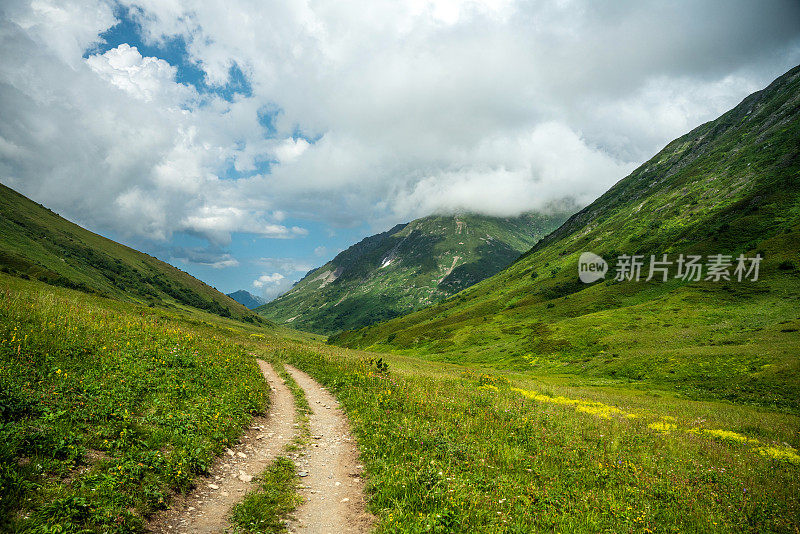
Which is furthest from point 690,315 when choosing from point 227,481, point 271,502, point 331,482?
point 227,481

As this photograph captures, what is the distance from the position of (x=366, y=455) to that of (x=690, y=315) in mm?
96732

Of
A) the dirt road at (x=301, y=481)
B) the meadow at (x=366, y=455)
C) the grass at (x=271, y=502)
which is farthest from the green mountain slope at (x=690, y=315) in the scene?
the grass at (x=271, y=502)

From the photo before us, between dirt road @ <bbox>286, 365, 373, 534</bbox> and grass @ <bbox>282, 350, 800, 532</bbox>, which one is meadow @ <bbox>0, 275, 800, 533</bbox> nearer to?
grass @ <bbox>282, 350, 800, 532</bbox>

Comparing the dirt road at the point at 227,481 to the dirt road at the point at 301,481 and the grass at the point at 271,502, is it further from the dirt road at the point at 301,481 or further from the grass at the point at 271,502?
the grass at the point at 271,502

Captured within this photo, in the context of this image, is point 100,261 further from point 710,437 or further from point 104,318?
point 710,437

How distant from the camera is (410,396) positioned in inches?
699

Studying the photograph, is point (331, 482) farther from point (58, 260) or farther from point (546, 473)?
point (58, 260)

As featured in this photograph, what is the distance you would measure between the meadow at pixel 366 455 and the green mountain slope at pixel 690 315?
40.0 m

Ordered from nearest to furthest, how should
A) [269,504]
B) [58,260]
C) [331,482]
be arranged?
[269,504]
[331,482]
[58,260]

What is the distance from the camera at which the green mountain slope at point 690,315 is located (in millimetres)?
49625

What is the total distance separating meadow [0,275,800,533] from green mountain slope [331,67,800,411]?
40.0 m

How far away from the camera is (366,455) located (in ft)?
37.7

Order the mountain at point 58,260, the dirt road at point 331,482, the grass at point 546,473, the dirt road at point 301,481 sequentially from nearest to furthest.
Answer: the dirt road at point 301,481
the dirt road at point 331,482
the grass at point 546,473
the mountain at point 58,260

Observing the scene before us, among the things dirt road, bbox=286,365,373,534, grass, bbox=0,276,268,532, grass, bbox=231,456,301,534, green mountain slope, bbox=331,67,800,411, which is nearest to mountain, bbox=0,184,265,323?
green mountain slope, bbox=331,67,800,411
